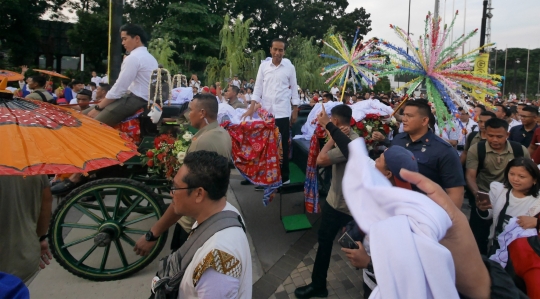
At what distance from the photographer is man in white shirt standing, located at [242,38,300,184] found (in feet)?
17.1

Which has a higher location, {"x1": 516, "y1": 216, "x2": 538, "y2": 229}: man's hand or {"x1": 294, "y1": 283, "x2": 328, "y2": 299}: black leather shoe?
{"x1": 516, "y1": 216, "x2": 538, "y2": 229}: man's hand

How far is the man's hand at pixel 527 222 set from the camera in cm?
290

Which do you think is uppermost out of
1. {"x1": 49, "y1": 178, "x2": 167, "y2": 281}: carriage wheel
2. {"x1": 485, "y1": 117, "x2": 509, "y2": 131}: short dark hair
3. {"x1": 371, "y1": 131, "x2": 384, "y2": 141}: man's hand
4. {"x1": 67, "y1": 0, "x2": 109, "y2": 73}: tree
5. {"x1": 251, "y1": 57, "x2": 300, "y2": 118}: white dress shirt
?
{"x1": 67, "y1": 0, "x2": 109, "y2": 73}: tree

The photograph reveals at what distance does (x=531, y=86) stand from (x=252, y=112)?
63456 millimetres

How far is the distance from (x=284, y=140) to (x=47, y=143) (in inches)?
143

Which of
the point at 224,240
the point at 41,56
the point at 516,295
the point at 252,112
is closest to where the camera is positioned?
the point at 516,295

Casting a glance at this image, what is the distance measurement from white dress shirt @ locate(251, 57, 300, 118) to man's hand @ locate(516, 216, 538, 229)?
314 cm

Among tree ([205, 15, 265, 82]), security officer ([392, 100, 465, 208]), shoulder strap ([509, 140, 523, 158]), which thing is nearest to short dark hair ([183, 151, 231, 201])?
security officer ([392, 100, 465, 208])

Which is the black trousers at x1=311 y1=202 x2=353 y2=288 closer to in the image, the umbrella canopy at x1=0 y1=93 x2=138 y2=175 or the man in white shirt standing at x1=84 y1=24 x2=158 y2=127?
the umbrella canopy at x1=0 y1=93 x2=138 y2=175

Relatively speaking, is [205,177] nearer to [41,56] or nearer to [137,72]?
[137,72]

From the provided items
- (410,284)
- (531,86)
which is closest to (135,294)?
(410,284)

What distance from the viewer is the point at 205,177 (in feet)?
6.65

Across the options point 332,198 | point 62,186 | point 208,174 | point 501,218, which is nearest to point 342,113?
point 332,198

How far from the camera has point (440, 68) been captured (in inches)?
137
